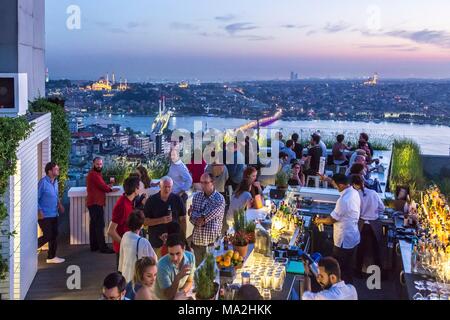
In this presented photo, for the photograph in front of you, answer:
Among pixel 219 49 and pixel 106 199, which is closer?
pixel 106 199

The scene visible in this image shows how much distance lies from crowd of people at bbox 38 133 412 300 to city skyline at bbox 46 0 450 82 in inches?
137

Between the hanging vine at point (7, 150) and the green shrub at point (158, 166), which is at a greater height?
the hanging vine at point (7, 150)

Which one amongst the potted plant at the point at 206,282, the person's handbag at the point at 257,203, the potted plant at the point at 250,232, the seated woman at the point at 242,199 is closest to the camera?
the potted plant at the point at 206,282

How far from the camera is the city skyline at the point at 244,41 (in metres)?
11.1

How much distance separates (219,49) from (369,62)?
392 centimetres

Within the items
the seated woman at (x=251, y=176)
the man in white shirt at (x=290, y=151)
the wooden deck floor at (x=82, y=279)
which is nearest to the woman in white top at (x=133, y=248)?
the wooden deck floor at (x=82, y=279)

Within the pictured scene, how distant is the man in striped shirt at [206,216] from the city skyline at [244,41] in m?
5.54

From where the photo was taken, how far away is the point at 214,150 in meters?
9.45

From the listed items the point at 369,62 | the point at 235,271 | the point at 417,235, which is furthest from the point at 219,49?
the point at 235,271

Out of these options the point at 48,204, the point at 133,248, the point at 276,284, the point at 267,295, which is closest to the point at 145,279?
the point at 133,248

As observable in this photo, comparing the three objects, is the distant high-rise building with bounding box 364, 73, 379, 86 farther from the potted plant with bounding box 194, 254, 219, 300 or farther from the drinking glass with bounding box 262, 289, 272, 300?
the potted plant with bounding box 194, 254, 219, 300

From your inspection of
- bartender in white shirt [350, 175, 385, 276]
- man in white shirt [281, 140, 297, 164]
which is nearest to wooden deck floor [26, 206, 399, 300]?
bartender in white shirt [350, 175, 385, 276]

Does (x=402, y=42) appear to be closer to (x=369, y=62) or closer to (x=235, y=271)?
(x=369, y=62)

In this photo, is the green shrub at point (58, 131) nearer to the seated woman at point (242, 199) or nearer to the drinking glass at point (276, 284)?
the seated woman at point (242, 199)
